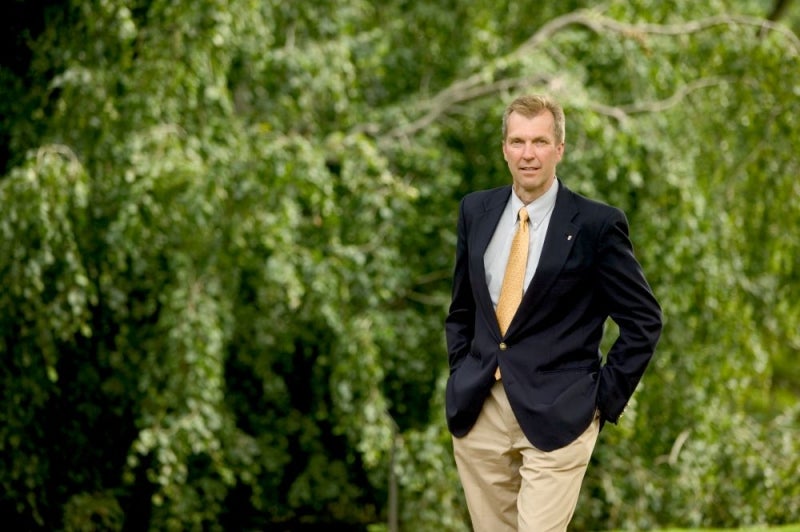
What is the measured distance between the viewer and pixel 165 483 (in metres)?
5.10

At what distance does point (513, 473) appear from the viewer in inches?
113

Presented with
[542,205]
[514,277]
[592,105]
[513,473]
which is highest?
[592,105]

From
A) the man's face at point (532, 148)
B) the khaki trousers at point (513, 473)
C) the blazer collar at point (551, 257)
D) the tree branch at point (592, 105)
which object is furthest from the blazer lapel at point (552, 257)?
the tree branch at point (592, 105)

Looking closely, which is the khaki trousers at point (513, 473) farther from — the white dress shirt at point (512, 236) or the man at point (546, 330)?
the white dress shirt at point (512, 236)

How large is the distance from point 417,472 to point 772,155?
224 cm

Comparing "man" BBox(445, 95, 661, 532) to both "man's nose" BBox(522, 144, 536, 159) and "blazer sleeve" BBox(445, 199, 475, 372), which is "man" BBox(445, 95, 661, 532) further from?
"blazer sleeve" BBox(445, 199, 475, 372)

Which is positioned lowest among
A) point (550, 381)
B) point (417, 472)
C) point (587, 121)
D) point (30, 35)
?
point (417, 472)

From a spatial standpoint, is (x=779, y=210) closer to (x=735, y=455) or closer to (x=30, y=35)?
(x=735, y=455)

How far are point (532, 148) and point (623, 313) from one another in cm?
42

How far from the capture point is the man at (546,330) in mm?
2719

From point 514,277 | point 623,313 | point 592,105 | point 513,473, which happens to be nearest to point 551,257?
point 514,277

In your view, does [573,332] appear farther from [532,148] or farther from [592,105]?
[592,105]

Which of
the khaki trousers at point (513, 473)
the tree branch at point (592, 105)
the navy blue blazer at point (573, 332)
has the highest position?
the tree branch at point (592, 105)

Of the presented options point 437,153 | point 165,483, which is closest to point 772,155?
point 437,153
